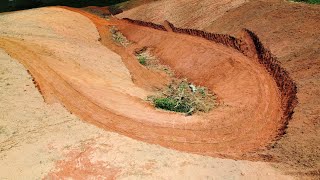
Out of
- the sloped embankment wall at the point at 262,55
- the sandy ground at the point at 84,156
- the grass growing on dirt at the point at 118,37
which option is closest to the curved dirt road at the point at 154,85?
the sloped embankment wall at the point at 262,55

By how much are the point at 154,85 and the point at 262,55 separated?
6.24 m

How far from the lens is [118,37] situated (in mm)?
28203

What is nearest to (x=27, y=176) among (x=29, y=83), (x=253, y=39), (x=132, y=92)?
(x=29, y=83)

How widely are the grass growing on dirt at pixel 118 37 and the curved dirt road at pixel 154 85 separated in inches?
82.3

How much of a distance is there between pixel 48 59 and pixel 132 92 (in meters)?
4.87

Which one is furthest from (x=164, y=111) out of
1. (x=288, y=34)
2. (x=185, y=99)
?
(x=288, y=34)

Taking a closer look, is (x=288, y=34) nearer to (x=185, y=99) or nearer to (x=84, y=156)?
(x=185, y=99)

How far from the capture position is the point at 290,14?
2061 centimetres

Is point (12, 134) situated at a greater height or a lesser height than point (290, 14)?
lesser

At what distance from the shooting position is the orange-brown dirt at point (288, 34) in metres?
11.0

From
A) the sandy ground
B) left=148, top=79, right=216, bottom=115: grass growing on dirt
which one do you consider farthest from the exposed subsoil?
left=148, top=79, right=216, bottom=115: grass growing on dirt

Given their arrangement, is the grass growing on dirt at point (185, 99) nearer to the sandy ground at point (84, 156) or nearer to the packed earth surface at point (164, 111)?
the packed earth surface at point (164, 111)

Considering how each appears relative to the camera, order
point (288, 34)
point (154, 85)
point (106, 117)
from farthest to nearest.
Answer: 1. point (288, 34)
2. point (154, 85)
3. point (106, 117)

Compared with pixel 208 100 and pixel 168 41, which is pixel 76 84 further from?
pixel 168 41
